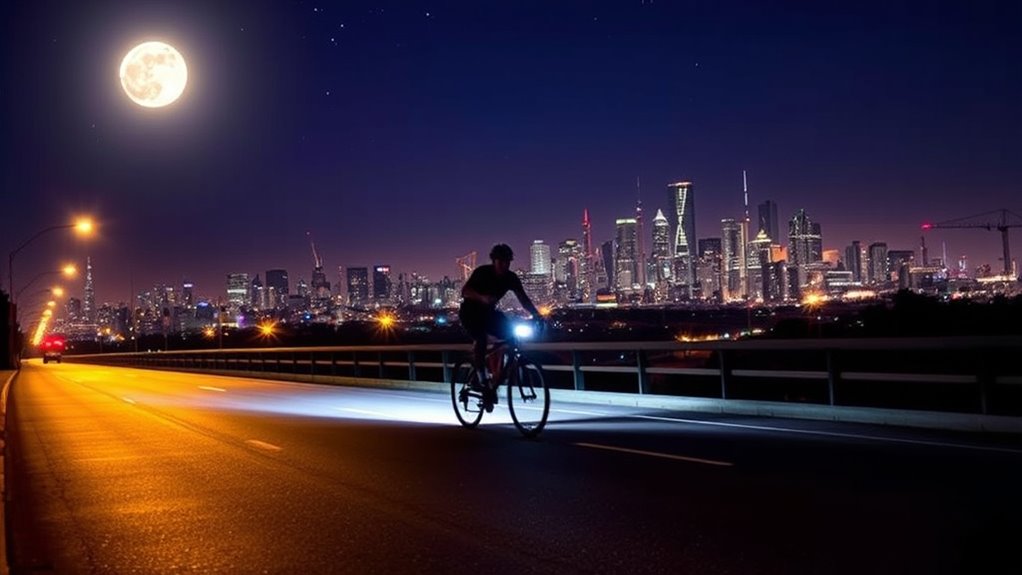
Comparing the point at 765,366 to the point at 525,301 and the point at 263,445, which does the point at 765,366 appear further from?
the point at 263,445

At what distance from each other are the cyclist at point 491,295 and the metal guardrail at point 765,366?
1521mm

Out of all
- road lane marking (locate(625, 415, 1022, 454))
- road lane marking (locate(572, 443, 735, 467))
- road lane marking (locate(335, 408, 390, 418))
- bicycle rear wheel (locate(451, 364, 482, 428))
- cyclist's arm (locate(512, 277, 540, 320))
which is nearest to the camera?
road lane marking (locate(572, 443, 735, 467))

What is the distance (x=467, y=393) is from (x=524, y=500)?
5450 mm

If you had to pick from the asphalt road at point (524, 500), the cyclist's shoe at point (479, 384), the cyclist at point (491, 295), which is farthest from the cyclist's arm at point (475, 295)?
the asphalt road at point (524, 500)

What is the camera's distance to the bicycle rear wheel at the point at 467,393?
1330 centimetres

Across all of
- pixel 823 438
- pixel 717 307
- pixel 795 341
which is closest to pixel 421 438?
pixel 823 438

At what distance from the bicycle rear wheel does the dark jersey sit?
1.42 meters

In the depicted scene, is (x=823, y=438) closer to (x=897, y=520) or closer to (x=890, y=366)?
(x=897, y=520)

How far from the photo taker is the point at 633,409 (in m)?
17.3

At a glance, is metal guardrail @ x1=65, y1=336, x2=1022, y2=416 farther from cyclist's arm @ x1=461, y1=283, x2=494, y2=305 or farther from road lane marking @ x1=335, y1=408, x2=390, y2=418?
road lane marking @ x1=335, y1=408, x2=390, y2=418

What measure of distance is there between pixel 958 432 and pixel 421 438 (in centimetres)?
652

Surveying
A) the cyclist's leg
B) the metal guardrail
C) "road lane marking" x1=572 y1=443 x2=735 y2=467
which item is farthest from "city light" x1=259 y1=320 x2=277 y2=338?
"road lane marking" x1=572 y1=443 x2=735 y2=467

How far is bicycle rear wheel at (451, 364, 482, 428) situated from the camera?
13305 mm

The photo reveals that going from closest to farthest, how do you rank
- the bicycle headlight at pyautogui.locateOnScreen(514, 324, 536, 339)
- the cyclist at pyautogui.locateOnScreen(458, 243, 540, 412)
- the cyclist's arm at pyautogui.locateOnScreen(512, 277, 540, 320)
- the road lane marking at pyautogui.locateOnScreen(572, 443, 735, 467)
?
1. the road lane marking at pyautogui.locateOnScreen(572, 443, 735, 467)
2. the cyclist's arm at pyautogui.locateOnScreen(512, 277, 540, 320)
3. the cyclist at pyautogui.locateOnScreen(458, 243, 540, 412)
4. the bicycle headlight at pyautogui.locateOnScreen(514, 324, 536, 339)
